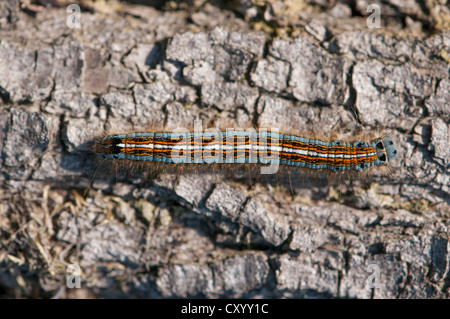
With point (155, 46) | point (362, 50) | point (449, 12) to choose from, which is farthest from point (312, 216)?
point (449, 12)

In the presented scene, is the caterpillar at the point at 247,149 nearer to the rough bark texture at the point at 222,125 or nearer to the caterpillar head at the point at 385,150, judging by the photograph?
the caterpillar head at the point at 385,150

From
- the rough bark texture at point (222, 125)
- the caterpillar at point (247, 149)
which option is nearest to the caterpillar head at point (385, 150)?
the caterpillar at point (247, 149)

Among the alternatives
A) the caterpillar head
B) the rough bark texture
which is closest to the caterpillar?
the caterpillar head

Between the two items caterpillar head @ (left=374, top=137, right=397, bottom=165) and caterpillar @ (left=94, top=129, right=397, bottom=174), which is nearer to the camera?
caterpillar @ (left=94, top=129, right=397, bottom=174)

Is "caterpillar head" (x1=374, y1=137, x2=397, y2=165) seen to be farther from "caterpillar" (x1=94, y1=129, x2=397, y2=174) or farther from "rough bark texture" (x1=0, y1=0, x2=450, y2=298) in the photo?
"rough bark texture" (x1=0, y1=0, x2=450, y2=298)

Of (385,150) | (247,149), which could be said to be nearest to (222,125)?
(247,149)

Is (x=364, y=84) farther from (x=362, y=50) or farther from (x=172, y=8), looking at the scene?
(x=172, y=8)

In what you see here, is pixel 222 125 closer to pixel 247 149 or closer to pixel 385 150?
pixel 247 149
